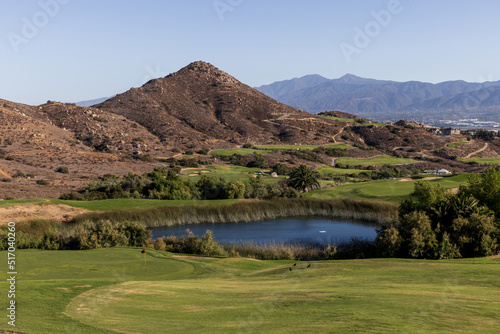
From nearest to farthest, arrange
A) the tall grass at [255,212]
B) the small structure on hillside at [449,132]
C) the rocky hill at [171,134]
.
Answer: the tall grass at [255,212] → the rocky hill at [171,134] → the small structure on hillside at [449,132]

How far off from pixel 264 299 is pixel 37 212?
35.0m

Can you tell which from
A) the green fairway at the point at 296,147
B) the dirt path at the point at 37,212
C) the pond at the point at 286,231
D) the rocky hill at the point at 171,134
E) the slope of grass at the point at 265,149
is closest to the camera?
the pond at the point at 286,231

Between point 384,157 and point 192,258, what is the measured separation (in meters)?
94.7

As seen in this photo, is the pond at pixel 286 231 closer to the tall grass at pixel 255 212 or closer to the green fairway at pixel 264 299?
the tall grass at pixel 255 212

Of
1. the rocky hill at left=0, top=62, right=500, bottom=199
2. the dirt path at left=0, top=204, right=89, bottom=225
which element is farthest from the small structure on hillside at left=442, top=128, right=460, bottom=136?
the dirt path at left=0, top=204, right=89, bottom=225

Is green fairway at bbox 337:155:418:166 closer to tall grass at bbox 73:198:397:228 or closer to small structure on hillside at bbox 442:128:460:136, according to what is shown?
small structure on hillside at bbox 442:128:460:136

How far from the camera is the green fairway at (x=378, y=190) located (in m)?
51.2

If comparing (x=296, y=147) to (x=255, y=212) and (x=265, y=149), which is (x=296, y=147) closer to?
(x=265, y=149)

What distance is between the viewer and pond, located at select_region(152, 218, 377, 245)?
125 ft

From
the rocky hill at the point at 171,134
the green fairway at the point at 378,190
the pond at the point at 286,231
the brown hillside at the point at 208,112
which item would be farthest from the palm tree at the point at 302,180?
the brown hillside at the point at 208,112

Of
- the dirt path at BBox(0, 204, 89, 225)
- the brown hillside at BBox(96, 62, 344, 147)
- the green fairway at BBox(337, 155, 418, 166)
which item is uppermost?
the brown hillside at BBox(96, 62, 344, 147)

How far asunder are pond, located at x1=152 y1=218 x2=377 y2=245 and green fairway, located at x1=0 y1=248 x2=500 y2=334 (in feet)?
45.3

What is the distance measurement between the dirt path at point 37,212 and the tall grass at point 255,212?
97.5 inches

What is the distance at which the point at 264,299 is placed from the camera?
49.8 feet
